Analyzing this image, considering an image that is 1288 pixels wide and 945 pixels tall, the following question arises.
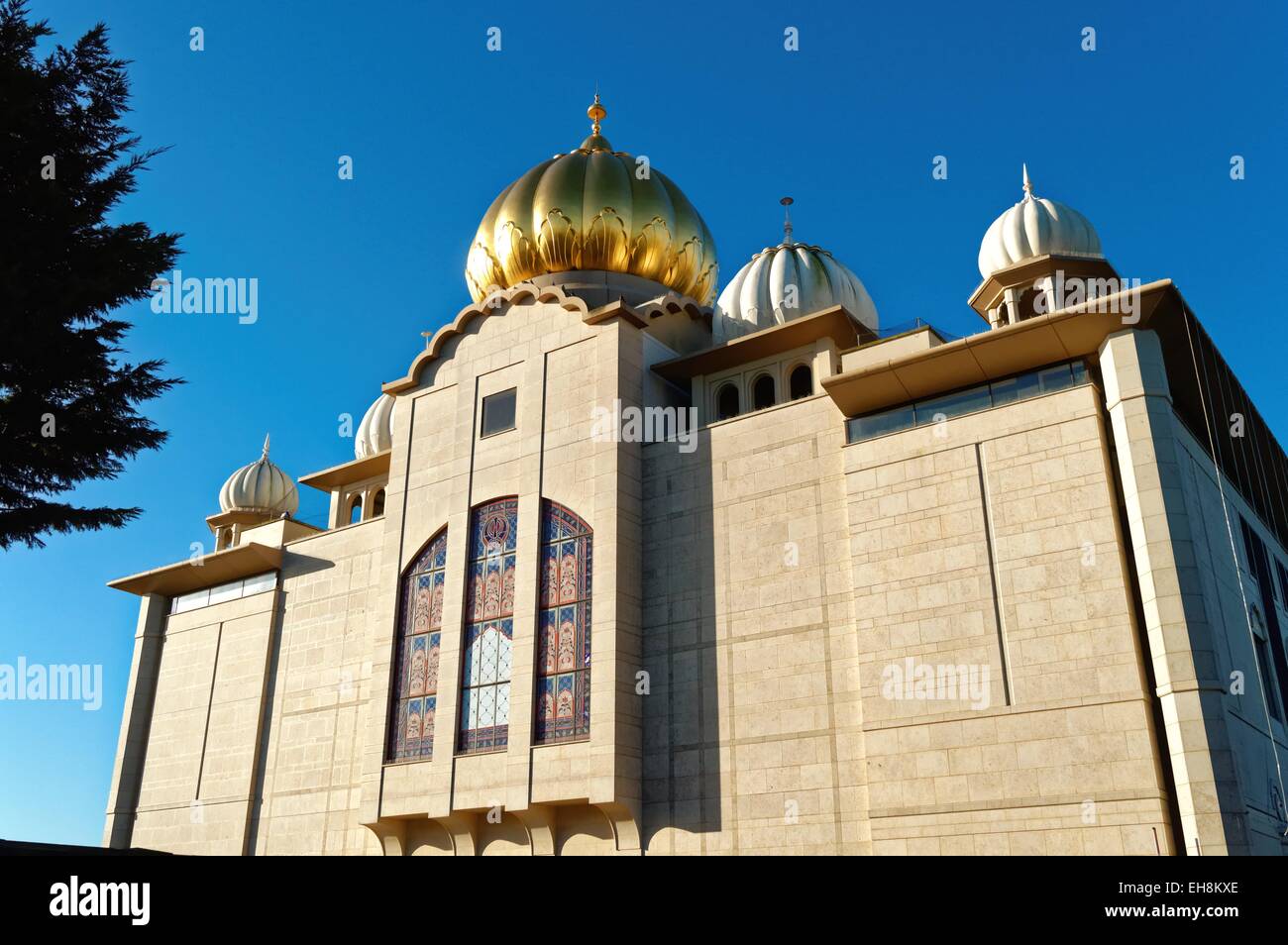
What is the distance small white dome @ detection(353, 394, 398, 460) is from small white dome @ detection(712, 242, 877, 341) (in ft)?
36.9

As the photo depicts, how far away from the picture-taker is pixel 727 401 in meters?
22.8

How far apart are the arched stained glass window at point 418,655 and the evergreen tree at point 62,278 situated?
805cm

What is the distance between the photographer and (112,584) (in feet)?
99.0

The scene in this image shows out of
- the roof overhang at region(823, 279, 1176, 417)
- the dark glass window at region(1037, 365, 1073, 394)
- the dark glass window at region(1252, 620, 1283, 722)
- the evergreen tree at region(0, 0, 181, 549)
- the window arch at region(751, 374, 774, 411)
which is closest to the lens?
the evergreen tree at region(0, 0, 181, 549)

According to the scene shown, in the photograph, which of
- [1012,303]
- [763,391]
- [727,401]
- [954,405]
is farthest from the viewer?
[727,401]

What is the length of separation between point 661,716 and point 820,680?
10.1 ft

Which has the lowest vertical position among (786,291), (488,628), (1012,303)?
(488,628)

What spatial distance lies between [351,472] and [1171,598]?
2015 cm

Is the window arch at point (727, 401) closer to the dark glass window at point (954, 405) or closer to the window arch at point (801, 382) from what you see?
the window arch at point (801, 382)

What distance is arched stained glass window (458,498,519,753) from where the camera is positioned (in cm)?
2072

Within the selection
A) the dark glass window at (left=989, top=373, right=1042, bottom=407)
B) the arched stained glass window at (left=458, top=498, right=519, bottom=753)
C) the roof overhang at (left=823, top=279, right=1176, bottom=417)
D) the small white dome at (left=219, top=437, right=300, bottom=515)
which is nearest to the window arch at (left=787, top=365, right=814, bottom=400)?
the roof overhang at (left=823, top=279, right=1176, bottom=417)

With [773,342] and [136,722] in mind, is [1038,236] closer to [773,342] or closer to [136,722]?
[773,342]

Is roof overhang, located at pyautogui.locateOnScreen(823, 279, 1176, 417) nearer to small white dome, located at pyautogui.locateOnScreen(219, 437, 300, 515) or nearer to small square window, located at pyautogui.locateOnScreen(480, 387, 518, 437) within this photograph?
small square window, located at pyautogui.locateOnScreen(480, 387, 518, 437)

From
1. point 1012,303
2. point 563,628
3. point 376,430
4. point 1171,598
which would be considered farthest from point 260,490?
point 1171,598
